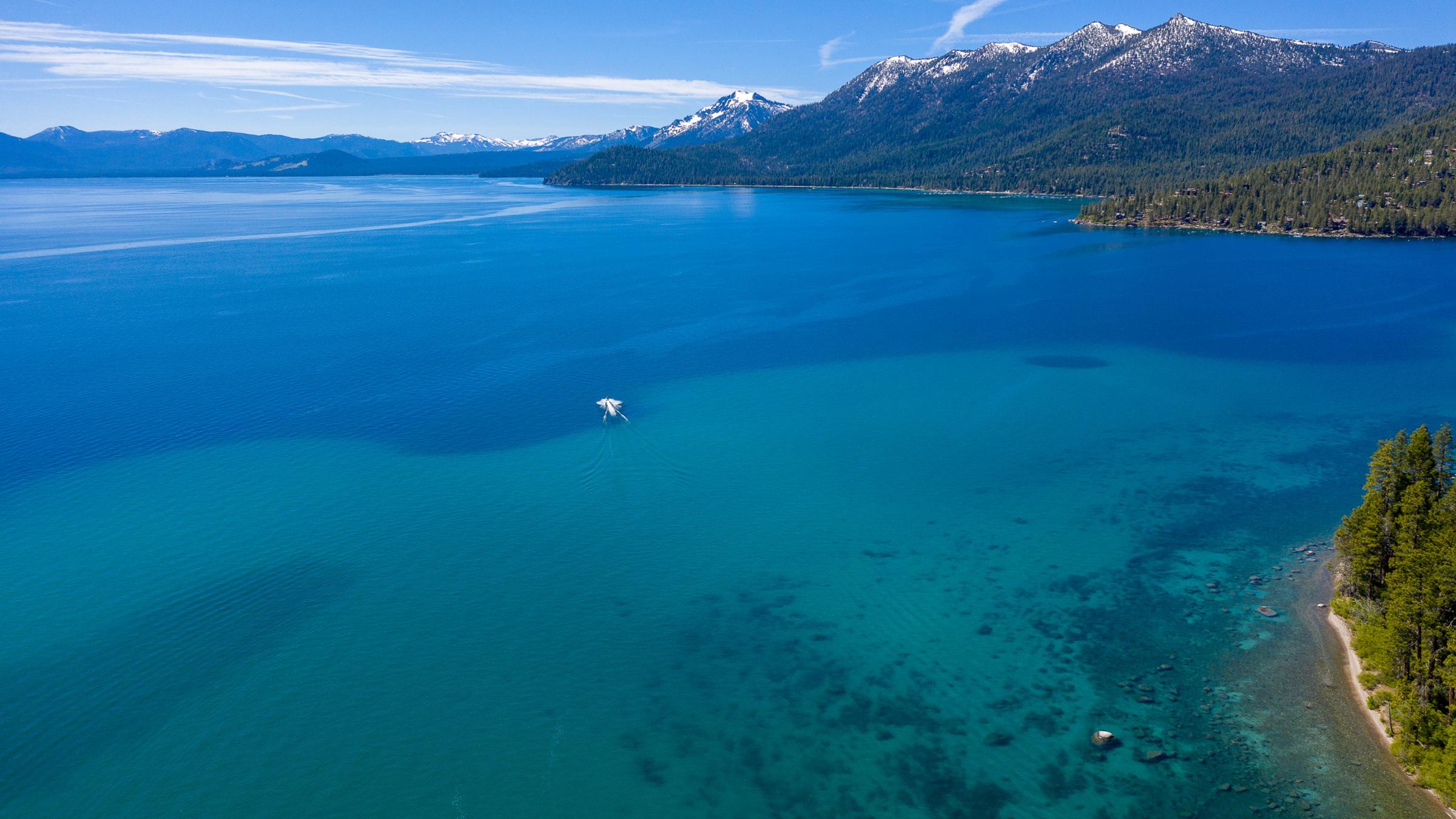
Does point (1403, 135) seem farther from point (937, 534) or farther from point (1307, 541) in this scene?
point (937, 534)

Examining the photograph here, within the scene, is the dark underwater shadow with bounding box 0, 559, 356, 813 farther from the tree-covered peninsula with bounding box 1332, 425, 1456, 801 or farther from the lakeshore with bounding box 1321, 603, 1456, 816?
the tree-covered peninsula with bounding box 1332, 425, 1456, 801

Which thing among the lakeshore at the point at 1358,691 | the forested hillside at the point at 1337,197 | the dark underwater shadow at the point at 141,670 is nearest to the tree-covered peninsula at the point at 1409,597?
the lakeshore at the point at 1358,691

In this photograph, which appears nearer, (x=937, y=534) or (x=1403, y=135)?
(x=937, y=534)

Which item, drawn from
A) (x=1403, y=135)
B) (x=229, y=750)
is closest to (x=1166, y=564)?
(x=229, y=750)

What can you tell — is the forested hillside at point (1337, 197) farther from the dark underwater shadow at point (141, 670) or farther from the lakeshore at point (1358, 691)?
the dark underwater shadow at point (141, 670)

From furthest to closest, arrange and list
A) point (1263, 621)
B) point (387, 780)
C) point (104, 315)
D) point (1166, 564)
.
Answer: point (104, 315), point (1166, 564), point (1263, 621), point (387, 780)

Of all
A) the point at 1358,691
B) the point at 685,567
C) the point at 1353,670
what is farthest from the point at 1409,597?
the point at 685,567
